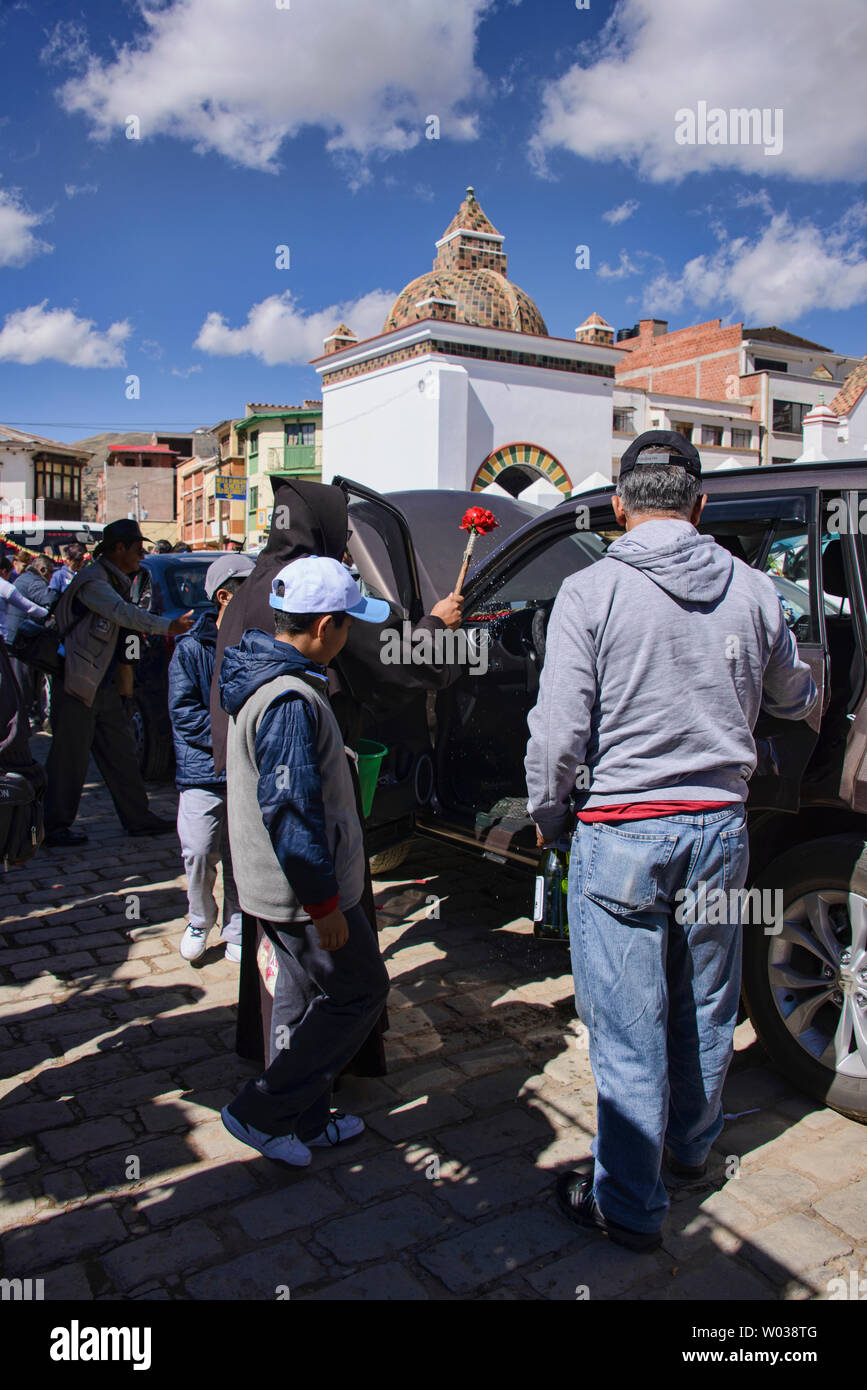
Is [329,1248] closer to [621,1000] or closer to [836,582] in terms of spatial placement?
[621,1000]

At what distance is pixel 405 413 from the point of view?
1966 centimetres

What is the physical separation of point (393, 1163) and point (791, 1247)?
1.16 metres

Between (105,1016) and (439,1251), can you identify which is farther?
(105,1016)

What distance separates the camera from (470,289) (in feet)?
71.5

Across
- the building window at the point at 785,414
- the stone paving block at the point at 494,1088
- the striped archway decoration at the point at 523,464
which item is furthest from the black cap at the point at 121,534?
the building window at the point at 785,414

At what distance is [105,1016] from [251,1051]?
2.97 ft

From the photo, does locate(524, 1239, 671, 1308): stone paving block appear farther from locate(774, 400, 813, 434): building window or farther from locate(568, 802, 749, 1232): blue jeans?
locate(774, 400, 813, 434): building window

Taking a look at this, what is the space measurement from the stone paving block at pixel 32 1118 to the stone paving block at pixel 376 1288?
4.14 ft

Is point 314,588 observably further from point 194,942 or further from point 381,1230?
point 194,942

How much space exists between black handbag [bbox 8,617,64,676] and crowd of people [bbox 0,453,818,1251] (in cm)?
365

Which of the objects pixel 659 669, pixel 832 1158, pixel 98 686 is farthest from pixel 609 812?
pixel 98 686

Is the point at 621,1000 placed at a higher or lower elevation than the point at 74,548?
lower
